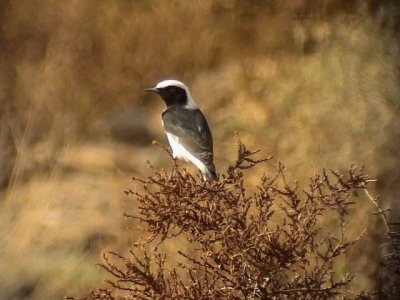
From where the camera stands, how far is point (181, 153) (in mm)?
2430

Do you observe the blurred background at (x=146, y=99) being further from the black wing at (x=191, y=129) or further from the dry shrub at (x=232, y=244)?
the dry shrub at (x=232, y=244)

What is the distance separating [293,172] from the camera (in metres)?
2.48

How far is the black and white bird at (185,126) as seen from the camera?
7.91 ft

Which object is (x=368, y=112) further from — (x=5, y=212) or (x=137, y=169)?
(x=5, y=212)

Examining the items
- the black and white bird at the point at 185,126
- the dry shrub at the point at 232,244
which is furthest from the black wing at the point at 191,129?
the dry shrub at the point at 232,244

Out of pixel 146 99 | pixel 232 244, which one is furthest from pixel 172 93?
pixel 232 244

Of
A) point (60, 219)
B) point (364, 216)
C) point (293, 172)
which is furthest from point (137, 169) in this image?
point (364, 216)

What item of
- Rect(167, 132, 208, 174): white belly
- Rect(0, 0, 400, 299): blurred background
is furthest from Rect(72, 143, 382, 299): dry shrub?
Rect(0, 0, 400, 299): blurred background

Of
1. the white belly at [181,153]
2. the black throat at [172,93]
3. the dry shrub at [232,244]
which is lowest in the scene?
the dry shrub at [232,244]

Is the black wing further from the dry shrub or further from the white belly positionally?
the dry shrub

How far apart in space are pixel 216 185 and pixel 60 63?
69cm

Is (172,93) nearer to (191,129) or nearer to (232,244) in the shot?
(191,129)

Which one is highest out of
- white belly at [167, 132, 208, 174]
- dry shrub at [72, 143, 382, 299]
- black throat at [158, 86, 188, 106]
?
black throat at [158, 86, 188, 106]

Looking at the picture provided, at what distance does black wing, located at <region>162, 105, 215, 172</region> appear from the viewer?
95.2 inches
